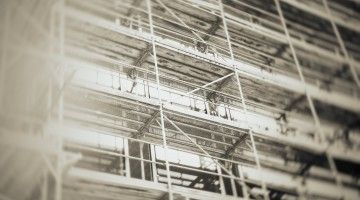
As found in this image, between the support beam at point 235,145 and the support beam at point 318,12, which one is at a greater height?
the support beam at point 318,12

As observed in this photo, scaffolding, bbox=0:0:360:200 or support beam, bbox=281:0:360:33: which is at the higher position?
support beam, bbox=281:0:360:33

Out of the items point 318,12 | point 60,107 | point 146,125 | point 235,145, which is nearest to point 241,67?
point 235,145

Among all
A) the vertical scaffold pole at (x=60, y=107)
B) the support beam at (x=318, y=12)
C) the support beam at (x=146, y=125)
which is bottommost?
the vertical scaffold pole at (x=60, y=107)

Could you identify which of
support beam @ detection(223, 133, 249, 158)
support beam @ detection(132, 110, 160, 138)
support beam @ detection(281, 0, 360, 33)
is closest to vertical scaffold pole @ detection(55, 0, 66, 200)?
support beam @ detection(132, 110, 160, 138)

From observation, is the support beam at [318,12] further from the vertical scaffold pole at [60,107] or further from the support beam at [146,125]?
the vertical scaffold pole at [60,107]

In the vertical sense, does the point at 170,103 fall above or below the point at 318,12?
below

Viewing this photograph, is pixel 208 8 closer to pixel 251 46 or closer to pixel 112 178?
pixel 251 46

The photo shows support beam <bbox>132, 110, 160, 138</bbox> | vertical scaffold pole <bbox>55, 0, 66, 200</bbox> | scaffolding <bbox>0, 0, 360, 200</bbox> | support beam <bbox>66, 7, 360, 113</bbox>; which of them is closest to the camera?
vertical scaffold pole <bbox>55, 0, 66, 200</bbox>

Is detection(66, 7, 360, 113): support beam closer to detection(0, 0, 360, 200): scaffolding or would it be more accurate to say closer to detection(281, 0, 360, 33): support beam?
detection(0, 0, 360, 200): scaffolding

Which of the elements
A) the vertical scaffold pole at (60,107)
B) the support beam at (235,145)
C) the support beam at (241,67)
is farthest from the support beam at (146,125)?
the vertical scaffold pole at (60,107)

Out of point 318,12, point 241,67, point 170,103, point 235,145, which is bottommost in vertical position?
point 235,145

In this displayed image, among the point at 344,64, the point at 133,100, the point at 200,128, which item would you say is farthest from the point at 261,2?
the point at 133,100

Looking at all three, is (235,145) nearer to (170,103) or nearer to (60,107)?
(170,103)

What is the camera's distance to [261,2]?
1287 cm
